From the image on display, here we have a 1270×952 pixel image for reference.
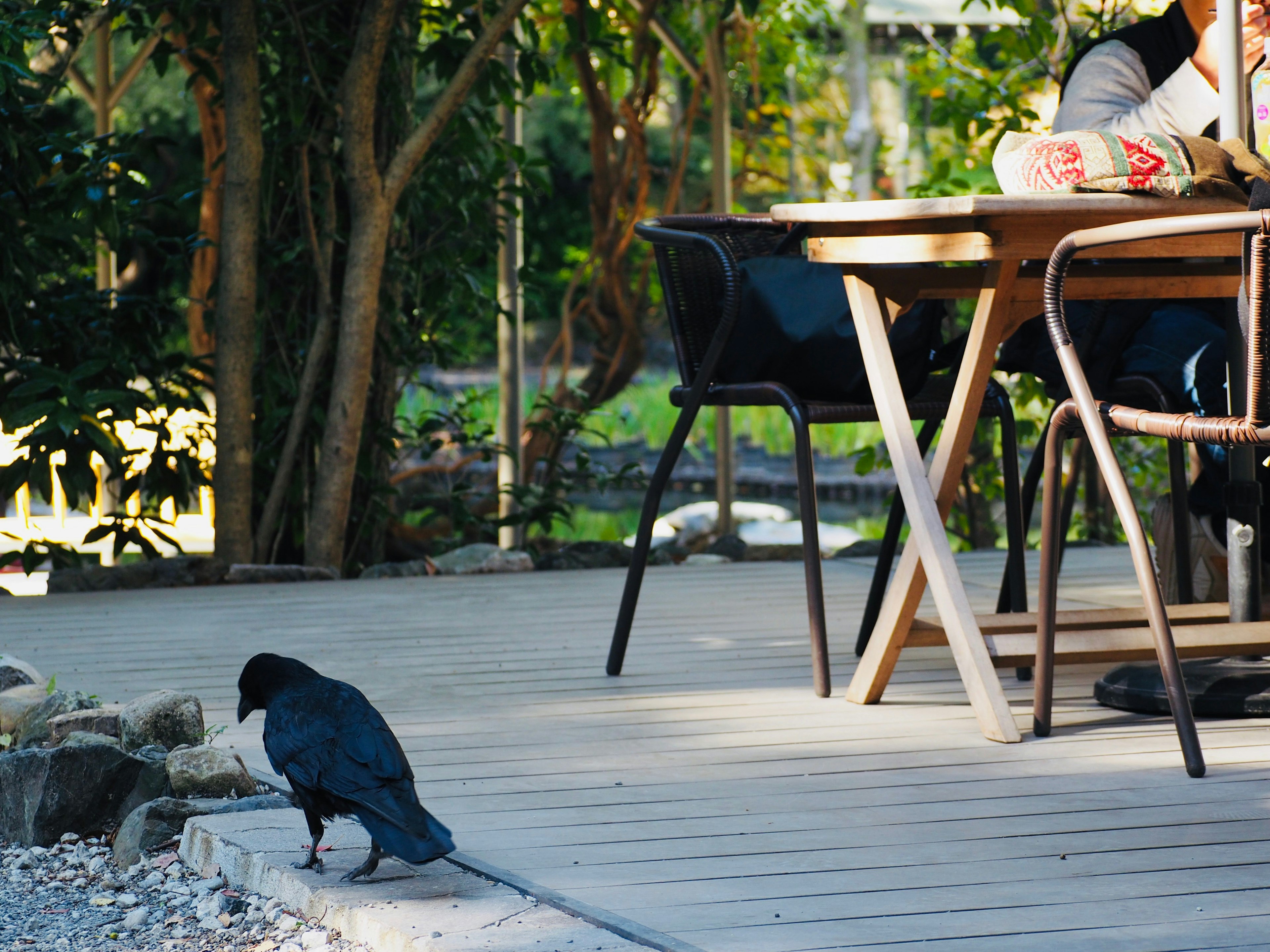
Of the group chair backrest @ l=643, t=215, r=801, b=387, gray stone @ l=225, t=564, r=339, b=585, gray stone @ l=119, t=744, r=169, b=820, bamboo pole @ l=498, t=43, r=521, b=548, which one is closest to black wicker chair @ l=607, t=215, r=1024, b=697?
chair backrest @ l=643, t=215, r=801, b=387

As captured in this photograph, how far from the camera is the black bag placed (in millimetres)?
2457

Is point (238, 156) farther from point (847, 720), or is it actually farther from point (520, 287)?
point (847, 720)

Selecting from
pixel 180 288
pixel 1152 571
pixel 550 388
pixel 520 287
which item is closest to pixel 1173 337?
pixel 1152 571

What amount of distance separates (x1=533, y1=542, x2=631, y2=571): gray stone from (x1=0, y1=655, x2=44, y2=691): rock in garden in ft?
6.01

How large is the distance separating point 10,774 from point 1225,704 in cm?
174

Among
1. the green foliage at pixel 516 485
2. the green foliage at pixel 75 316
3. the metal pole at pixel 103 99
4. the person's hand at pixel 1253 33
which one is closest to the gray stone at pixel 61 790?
the green foliage at pixel 75 316

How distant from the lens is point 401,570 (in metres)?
4.05

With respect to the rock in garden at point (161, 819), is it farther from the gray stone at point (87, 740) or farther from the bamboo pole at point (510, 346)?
the bamboo pole at point (510, 346)

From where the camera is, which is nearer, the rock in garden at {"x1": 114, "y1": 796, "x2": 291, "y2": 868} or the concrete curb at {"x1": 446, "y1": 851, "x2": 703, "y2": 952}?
the concrete curb at {"x1": 446, "y1": 851, "x2": 703, "y2": 952}

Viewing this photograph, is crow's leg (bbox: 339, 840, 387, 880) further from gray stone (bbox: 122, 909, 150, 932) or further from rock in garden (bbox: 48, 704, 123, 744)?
rock in garden (bbox: 48, 704, 123, 744)

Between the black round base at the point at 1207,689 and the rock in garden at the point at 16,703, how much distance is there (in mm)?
1697

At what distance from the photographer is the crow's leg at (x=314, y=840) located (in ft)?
4.93

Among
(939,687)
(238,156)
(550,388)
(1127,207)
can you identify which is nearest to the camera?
(1127,207)

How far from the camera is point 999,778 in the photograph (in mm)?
1825
